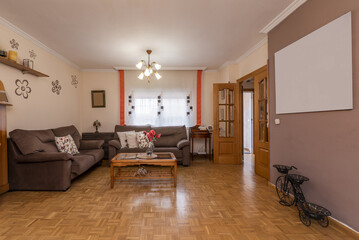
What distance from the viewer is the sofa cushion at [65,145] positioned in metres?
3.72

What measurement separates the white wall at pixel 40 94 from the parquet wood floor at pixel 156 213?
1361 millimetres

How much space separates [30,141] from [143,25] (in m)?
2.58

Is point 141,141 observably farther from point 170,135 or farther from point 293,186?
point 293,186

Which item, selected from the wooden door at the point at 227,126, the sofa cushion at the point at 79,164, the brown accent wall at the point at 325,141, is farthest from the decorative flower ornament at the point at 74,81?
the brown accent wall at the point at 325,141

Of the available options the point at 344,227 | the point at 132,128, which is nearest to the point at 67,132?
the point at 132,128

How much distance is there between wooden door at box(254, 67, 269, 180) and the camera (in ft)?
11.9

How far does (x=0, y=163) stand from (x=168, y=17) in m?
3.29

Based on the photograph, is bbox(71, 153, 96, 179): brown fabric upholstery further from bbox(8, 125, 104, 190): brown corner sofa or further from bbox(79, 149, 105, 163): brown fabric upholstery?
bbox(79, 149, 105, 163): brown fabric upholstery

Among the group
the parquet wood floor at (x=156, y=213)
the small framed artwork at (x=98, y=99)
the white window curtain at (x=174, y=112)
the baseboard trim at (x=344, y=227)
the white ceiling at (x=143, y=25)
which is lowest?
the parquet wood floor at (x=156, y=213)

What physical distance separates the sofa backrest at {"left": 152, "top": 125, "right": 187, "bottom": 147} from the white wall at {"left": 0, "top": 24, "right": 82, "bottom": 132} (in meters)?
2.37

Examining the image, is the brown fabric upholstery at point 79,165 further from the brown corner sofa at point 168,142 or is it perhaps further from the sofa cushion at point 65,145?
the brown corner sofa at point 168,142

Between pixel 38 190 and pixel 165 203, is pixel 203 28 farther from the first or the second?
pixel 38 190

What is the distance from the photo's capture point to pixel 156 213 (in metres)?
2.32

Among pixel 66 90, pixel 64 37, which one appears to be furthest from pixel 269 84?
pixel 66 90
